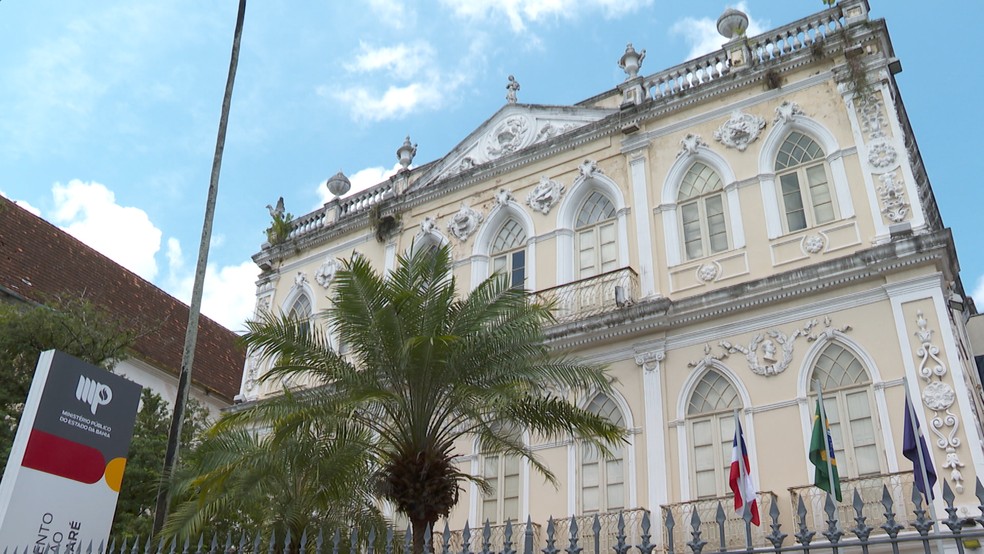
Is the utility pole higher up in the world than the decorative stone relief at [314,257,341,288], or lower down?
lower down

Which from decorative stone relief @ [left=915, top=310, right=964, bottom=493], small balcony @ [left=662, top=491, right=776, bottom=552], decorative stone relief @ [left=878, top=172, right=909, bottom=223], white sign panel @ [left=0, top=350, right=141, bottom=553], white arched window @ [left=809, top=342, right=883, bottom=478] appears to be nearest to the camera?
white sign panel @ [left=0, top=350, right=141, bottom=553]

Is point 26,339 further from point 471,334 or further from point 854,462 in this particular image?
point 854,462

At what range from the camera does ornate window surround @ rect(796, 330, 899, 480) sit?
12.1 metres

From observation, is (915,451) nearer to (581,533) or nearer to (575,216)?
(581,533)

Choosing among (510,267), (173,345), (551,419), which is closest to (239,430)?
(551,419)

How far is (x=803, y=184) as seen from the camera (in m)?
14.8

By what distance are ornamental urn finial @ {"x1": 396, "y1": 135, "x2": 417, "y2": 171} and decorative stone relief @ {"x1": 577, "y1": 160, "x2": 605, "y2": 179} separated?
509cm

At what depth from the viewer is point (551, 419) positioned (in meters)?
11.0

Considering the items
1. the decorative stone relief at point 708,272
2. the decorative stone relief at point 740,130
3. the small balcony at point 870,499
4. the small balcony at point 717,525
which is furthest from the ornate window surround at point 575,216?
the small balcony at point 870,499

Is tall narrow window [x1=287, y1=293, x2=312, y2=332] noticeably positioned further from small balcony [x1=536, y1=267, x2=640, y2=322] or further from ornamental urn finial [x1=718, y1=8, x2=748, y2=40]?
ornamental urn finial [x1=718, y1=8, x2=748, y2=40]

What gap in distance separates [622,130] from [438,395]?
821 centimetres

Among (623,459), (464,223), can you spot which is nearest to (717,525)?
(623,459)

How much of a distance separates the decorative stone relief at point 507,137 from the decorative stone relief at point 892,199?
745cm

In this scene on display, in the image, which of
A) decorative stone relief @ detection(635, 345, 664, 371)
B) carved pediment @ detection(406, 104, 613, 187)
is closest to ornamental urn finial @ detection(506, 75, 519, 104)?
carved pediment @ detection(406, 104, 613, 187)
